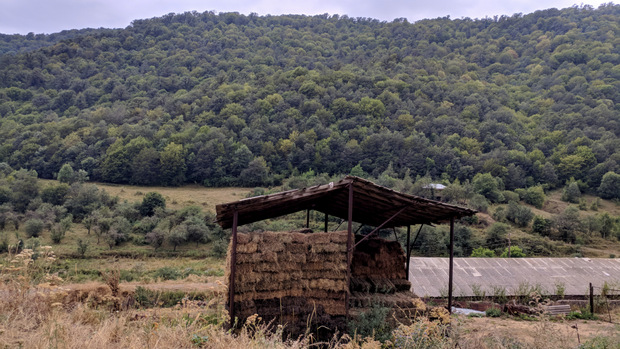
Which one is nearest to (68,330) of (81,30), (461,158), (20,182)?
(20,182)

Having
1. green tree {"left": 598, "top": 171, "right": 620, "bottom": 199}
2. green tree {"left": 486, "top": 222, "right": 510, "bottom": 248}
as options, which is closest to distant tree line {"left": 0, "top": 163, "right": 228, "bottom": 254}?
green tree {"left": 486, "top": 222, "right": 510, "bottom": 248}

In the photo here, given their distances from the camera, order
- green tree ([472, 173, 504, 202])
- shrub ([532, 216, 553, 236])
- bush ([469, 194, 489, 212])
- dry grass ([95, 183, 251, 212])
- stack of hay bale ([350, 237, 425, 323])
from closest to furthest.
A: stack of hay bale ([350, 237, 425, 323])
shrub ([532, 216, 553, 236])
bush ([469, 194, 489, 212])
dry grass ([95, 183, 251, 212])
green tree ([472, 173, 504, 202])

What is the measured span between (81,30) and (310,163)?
358ft

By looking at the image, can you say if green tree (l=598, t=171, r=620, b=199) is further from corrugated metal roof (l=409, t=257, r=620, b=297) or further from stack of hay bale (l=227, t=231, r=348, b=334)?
stack of hay bale (l=227, t=231, r=348, b=334)

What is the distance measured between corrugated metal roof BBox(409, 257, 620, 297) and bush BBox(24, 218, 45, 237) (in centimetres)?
3067

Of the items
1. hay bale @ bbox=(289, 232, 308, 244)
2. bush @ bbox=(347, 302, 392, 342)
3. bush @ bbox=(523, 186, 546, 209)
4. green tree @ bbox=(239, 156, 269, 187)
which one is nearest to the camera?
bush @ bbox=(347, 302, 392, 342)

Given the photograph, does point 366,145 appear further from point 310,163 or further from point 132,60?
point 132,60

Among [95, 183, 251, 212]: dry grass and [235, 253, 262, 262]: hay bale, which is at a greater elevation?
[95, 183, 251, 212]: dry grass

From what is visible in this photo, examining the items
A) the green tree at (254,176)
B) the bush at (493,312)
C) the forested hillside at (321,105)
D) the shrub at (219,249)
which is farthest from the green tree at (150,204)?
the bush at (493,312)

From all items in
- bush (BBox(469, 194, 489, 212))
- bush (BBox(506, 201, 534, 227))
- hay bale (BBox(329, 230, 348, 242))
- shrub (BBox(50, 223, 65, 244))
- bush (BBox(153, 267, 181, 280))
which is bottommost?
bush (BBox(153, 267, 181, 280))

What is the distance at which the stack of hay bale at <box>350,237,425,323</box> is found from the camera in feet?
36.3

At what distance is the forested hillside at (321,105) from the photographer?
57.8m

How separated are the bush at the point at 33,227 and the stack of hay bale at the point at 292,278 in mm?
31928

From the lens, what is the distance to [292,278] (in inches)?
369
